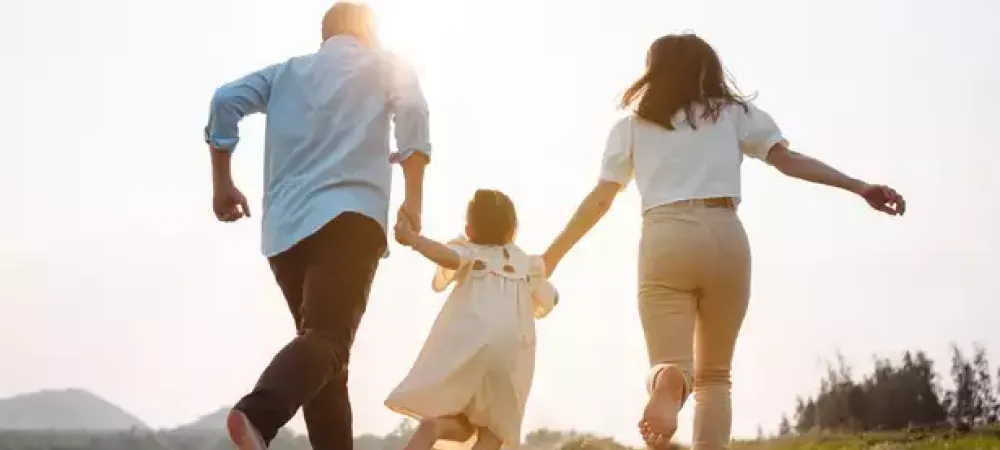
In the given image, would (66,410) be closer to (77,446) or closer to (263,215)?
(77,446)

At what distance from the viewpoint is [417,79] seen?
3801 millimetres

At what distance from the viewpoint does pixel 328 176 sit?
3576 millimetres

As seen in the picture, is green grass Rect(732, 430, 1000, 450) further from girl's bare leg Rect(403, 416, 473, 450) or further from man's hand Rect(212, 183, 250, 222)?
man's hand Rect(212, 183, 250, 222)

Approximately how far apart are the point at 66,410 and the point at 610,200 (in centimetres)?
498

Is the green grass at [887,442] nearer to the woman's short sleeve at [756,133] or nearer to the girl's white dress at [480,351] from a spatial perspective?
the girl's white dress at [480,351]

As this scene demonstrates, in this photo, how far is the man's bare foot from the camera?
Result: 9.52ft

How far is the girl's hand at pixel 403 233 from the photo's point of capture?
3.84 metres

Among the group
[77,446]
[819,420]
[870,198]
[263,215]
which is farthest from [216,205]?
[819,420]

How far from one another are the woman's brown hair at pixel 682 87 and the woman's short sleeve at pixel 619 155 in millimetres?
87

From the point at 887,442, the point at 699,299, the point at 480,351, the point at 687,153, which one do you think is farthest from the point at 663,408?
the point at 887,442

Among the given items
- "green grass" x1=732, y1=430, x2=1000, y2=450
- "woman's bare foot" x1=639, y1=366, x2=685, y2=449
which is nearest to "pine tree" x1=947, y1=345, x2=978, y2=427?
"green grass" x1=732, y1=430, x2=1000, y2=450

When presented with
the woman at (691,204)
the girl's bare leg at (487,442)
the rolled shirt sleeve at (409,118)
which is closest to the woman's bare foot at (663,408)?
the woman at (691,204)

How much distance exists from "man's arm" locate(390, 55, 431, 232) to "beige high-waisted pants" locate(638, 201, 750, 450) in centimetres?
83

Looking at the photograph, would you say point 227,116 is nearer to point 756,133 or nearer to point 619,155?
point 619,155
